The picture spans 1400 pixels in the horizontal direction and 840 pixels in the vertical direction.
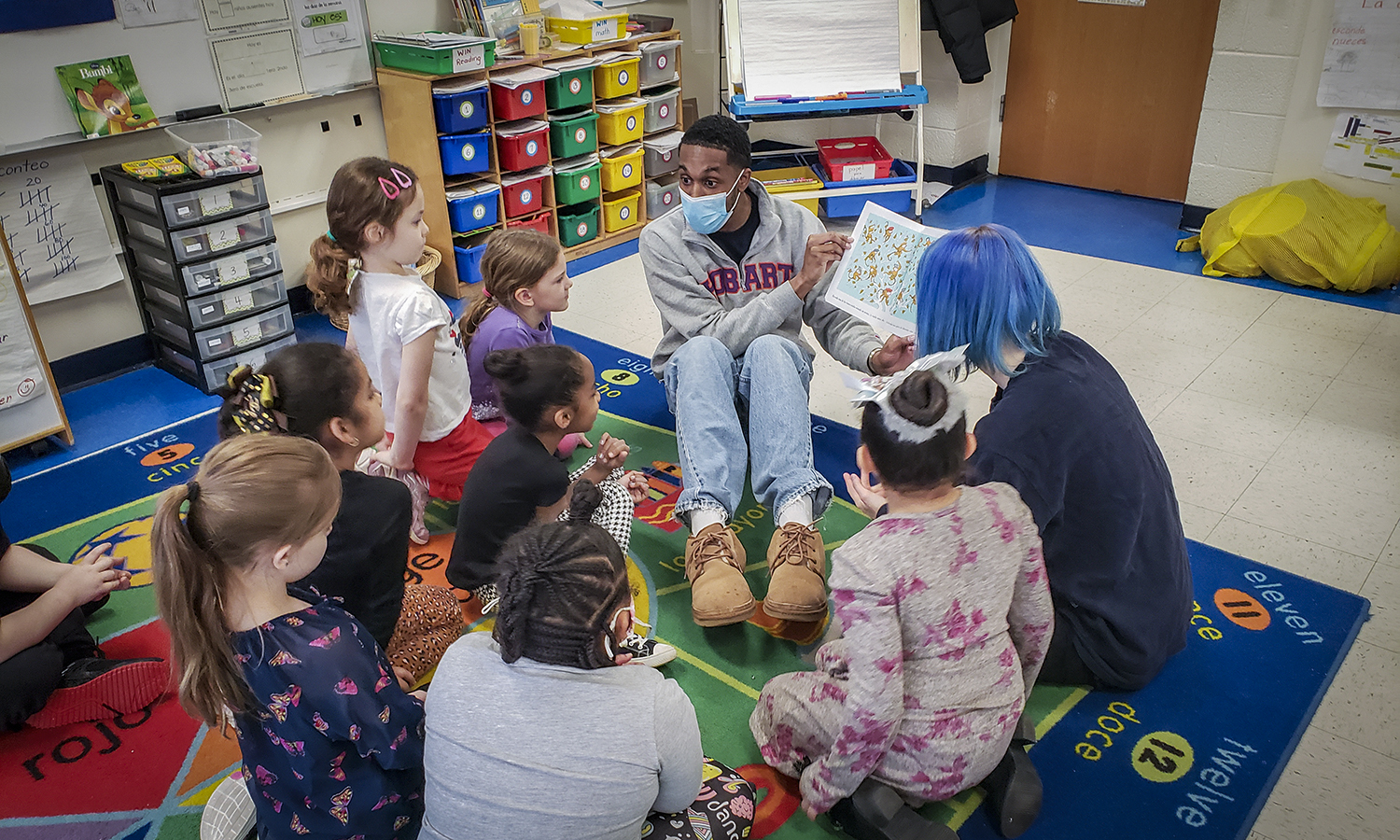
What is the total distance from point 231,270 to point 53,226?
55 centimetres

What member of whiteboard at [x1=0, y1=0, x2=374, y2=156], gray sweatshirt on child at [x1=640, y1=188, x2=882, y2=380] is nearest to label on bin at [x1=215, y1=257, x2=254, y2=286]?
whiteboard at [x1=0, y1=0, x2=374, y2=156]

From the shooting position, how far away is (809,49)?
4488 millimetres

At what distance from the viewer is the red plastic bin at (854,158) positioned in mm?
4676

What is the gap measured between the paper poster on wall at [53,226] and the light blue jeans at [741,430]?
7.20ft

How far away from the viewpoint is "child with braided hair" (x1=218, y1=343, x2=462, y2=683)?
1.76m

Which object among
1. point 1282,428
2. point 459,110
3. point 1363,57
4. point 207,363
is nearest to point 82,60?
point 207,363

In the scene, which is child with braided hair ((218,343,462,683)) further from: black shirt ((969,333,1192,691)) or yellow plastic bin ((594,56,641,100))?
yellow plastic bin ((594,56,641,100))

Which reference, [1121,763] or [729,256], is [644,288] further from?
[1121,763]

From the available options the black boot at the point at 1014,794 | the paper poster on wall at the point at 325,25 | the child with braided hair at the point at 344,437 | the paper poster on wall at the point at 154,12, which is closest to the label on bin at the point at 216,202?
the paper poster on wall at the point at 154,12

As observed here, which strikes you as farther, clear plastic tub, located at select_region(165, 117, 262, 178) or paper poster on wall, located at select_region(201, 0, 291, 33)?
paper poster on wall, located at select_region(201, 0, 291, 33)

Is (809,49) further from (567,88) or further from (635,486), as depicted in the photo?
(635,486)

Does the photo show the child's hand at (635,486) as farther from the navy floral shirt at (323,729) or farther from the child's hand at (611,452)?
the navy floral shirt at (323,729)

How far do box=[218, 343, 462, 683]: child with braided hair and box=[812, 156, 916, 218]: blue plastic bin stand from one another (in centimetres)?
325

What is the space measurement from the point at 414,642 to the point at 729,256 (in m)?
1.27
